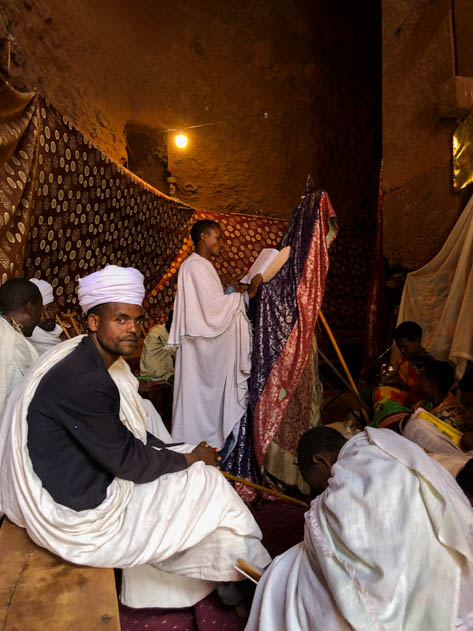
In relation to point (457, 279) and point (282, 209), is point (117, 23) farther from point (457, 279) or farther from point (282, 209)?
point (457, 279)

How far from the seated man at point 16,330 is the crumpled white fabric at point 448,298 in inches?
118

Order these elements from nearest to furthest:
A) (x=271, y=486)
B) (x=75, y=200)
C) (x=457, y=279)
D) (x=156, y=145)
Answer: (x=271, y=486)
(x=457, y=279)
(x=75, y=200)
(x=156, y=145)

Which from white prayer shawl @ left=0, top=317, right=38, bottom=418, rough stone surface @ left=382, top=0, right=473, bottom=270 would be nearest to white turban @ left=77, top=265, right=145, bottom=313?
white prayer shawl @ left=0, top=317, right=38, bottom=418

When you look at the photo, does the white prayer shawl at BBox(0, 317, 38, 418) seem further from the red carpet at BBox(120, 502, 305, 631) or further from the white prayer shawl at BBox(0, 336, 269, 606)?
the red carpet at BBox(120, 502, 305, 631)

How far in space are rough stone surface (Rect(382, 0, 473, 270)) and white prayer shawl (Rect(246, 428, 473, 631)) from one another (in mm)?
3485

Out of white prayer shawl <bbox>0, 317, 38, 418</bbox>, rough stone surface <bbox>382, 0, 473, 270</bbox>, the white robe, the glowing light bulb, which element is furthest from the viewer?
the glowing light bulb

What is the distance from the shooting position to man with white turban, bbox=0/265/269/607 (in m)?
1.62

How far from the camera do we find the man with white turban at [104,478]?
5.32 feet

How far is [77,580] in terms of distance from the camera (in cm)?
155

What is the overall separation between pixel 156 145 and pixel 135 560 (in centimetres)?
721

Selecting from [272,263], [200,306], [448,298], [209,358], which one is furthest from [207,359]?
[448,298]

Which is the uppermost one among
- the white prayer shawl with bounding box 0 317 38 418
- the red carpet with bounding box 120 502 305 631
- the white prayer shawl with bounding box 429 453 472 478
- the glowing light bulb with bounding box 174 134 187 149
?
the glowing light bulb with bounding box 174 134 187 149

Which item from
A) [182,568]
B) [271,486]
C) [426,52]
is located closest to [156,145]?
[426,52]

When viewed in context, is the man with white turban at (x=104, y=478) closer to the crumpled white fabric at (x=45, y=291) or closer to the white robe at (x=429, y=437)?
the white robe at (x=429, y=437)
